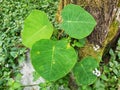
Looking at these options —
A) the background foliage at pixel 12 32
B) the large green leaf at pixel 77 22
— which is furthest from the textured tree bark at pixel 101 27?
the background foliage at pixel 12 32

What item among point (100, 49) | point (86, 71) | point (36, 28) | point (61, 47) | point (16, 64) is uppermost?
point (36, 28)

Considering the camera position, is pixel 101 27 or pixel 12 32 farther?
pixel 12 32

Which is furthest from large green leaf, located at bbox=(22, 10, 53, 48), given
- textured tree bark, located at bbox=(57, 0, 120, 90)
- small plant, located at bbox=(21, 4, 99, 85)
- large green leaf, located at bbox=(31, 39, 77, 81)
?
textured tree bark, located at bbox=(57, 0, 120, 90)

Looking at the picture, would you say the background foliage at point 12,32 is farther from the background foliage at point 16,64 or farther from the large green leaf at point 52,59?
the large green leaf at point 52,59

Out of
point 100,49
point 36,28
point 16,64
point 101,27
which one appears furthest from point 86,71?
point 16,64

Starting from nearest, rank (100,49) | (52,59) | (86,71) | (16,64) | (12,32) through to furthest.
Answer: (52,59) → (86,71) → (100,49) → (16,64) → (12,32)

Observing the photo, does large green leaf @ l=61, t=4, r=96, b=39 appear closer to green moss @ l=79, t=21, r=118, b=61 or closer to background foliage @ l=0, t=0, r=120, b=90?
green moss @ l=79, t=21, r=118, b=61

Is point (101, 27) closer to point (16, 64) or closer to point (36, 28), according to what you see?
point (36, 28)
